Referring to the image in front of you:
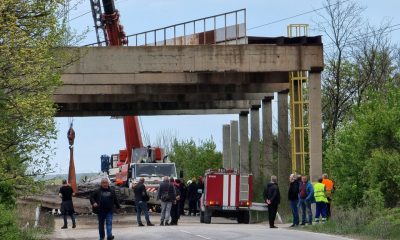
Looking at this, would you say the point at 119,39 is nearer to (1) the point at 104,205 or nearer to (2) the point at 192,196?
(2) the point at 192,196

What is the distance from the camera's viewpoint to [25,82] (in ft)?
61.8

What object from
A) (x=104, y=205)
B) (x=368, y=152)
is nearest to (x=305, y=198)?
(x=368, y=152)

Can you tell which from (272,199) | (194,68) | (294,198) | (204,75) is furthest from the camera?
(204,75)

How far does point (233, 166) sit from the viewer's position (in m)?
60.5

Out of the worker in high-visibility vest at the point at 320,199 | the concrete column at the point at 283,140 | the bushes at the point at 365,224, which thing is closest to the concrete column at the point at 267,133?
the concrete column at the point at 283,140

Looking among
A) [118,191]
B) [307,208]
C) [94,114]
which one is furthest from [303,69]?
[94,114]

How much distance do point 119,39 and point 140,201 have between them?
19.0m

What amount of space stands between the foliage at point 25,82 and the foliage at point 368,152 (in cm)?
1437

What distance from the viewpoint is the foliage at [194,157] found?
78.3 meters

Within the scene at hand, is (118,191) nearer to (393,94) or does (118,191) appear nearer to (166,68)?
(166,68)

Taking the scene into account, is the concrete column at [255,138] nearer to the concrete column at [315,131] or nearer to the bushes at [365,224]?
the concrete column at [315,131]

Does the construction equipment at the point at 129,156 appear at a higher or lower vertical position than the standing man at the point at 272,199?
higher

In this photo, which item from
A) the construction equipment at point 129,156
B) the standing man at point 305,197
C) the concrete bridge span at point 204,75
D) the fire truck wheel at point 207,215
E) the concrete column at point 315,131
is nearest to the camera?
the standing man at point 305,197

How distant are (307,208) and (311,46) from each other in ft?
28.8
